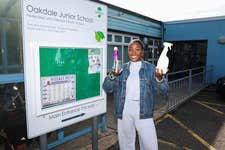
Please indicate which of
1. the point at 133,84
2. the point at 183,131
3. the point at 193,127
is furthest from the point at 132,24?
the point at 133,84

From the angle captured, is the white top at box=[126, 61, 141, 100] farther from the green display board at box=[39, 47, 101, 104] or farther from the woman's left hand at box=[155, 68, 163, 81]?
the green display board at box=[39, 47, 101, 104]

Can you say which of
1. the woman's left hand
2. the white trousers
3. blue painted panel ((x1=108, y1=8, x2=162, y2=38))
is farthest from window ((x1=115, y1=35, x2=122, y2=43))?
the woman's left hand

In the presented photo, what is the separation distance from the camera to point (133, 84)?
86.9 inches

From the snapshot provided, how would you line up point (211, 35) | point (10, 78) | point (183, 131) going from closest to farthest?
point (10, 78) → point (183, 131) → point (211, 35)

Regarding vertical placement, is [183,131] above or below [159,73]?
below

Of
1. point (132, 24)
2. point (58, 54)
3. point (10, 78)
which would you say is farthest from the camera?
point (132, 24)

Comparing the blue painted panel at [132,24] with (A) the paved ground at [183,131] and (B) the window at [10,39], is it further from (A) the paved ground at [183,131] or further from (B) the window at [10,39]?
(A) the paved ground at [183,131]

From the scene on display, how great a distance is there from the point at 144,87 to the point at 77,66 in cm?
79

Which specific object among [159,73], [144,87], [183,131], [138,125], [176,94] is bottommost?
[183,131]

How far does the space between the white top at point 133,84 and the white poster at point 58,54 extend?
16.3 inches

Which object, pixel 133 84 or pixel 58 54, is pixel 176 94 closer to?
pixel 133 84

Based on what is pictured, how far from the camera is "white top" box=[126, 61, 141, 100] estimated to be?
2.19 metres

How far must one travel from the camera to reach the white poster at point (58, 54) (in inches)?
65.7

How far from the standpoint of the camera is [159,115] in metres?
4.91
